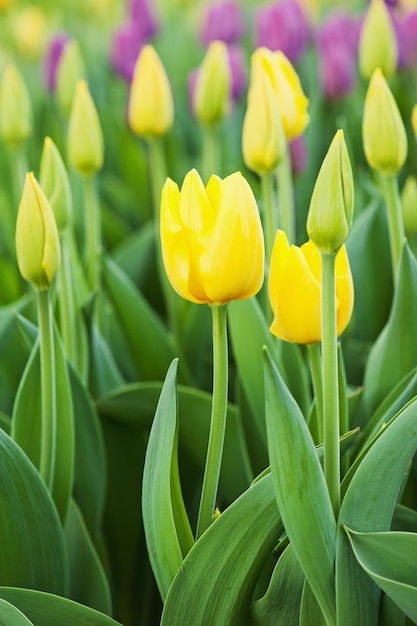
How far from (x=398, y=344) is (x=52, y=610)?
15.2 inches

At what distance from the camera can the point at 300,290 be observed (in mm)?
608

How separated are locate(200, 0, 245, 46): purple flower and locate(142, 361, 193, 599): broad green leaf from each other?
1413 mm

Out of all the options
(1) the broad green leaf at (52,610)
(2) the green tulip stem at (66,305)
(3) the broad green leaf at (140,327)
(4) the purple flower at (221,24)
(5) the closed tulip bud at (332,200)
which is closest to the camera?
(5) the closed tulip bud at (332,200)

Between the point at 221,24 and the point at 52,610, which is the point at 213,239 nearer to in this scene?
the point at 52,610

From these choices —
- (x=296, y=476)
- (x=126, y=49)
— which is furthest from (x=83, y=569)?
(x=126, y=49)

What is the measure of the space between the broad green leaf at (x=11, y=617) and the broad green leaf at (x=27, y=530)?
0.38 ft

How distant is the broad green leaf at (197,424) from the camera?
0.85 m

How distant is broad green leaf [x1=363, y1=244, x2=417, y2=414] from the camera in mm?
812

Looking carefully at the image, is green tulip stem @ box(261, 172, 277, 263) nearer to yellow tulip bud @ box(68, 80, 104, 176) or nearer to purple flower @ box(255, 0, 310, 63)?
yellow tulip bud @ box(68, 80, 104, 176)

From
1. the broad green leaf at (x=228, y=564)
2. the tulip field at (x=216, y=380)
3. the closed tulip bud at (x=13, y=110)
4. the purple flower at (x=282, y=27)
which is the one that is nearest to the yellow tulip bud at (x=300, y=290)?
the tulip field at (x=216, y=380)

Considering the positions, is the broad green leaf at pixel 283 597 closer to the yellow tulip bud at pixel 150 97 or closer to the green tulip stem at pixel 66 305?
the green tulip stem at pixel 66 305

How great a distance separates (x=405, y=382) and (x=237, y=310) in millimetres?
171

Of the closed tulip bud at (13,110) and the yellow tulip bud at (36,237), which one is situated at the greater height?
the closed tulip bud at (13,110)

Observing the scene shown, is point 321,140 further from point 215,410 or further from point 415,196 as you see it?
point 215,410
